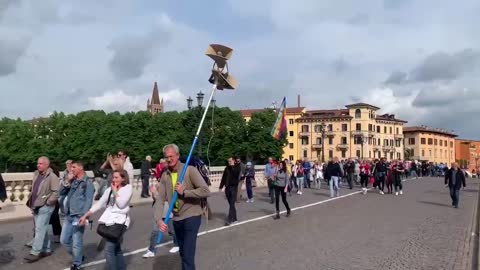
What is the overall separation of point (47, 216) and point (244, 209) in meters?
10.2

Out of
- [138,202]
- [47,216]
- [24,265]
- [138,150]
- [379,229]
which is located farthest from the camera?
[138,150]

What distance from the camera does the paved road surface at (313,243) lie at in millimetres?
8758

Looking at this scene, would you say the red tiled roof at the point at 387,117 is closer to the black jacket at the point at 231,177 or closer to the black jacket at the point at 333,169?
the black jacket at the point at 333,169

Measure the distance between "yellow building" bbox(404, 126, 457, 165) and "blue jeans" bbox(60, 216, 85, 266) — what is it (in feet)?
475

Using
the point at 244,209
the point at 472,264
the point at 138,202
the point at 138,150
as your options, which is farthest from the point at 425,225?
the point at 138,150

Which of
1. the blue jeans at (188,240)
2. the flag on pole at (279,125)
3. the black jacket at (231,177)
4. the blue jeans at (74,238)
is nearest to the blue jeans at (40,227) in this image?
the blue jeans at (74,238)

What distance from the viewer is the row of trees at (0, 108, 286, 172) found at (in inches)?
3061

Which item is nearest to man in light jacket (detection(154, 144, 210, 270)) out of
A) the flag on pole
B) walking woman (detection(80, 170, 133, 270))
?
walking woman (detection(80, 170, 133, 270))

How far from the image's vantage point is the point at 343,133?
128250 mm

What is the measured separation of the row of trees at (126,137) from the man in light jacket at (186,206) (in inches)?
2665

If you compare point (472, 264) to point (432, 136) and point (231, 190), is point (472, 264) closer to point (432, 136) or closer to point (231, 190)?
point (231, 190)

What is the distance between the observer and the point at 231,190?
46.8 feet

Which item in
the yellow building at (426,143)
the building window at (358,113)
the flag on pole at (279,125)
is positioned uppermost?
the building window at (358,113)

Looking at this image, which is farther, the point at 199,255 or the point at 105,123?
the point at 105,123
